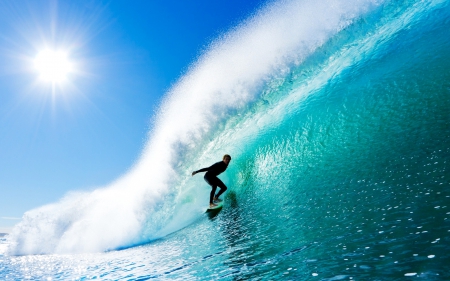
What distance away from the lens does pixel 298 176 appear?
226 inches

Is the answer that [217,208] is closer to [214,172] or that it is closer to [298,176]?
[214,172]

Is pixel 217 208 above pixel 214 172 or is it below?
below

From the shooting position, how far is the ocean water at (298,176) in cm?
241

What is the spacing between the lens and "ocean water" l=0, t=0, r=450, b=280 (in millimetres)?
2408

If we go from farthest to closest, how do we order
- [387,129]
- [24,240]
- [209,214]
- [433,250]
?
[24,240], [209,214], [387,129], [433,250]

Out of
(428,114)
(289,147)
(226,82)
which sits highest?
(226,82)

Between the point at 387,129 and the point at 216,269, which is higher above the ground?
the point at 387,129

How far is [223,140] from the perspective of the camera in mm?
10227

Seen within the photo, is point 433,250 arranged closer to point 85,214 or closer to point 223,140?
point 223,140

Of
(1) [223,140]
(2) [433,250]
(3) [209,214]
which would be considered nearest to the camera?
(2) [433,250]

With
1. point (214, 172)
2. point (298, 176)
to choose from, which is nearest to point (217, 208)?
point (214, 172)

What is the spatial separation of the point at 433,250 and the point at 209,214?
582cm

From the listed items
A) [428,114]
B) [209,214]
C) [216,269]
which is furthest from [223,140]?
[216,269]

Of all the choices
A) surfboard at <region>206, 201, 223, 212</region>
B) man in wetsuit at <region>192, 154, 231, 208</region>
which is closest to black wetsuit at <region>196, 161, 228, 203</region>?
man in wetsuit at <region>192, 154, 231, 208</region>
